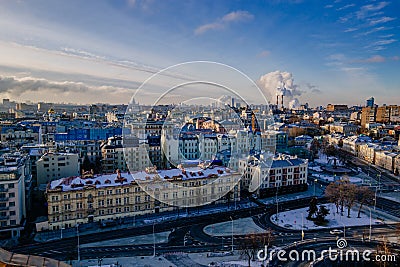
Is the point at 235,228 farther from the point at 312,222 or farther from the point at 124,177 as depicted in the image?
the point at 124,177

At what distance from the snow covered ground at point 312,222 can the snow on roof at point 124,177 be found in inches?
106

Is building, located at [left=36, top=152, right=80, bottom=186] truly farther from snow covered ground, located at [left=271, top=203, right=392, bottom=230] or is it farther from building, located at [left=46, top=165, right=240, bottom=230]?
snow covered ground, located at [left=271, top=203, right=392, bottom=230]

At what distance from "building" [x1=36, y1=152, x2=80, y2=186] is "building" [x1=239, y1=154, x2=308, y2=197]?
755 centimetres

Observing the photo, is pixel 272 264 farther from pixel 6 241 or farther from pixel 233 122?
pixel 233 122

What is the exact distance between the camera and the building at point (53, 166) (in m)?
13.1

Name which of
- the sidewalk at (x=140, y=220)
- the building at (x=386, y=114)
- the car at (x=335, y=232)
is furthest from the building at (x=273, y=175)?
the building at (x=386, y=114)

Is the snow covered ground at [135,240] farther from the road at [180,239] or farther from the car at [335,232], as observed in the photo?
the car at [335,232]

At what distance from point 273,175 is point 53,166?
9540 millimetres

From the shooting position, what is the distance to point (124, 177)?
36.3 feet

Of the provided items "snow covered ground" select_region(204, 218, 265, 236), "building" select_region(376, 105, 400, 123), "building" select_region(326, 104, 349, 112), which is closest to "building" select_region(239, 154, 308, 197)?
"snow covered ground" select_region(204, 218, 265, 236)

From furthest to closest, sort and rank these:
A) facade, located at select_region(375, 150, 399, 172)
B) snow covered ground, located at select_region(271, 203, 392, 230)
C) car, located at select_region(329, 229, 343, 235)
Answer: facade, located at select_region(375, 150, 399, 172) → snow covered ground, located at select_region(271, 203, 392, 230) → car, located at select_region(329, 229, 343, 235)

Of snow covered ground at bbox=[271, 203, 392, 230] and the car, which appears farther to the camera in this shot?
snow covered ground at bbox=[271, 203, 392, 230]

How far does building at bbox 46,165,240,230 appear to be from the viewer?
9.94 metres

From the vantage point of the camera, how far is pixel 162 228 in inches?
390
